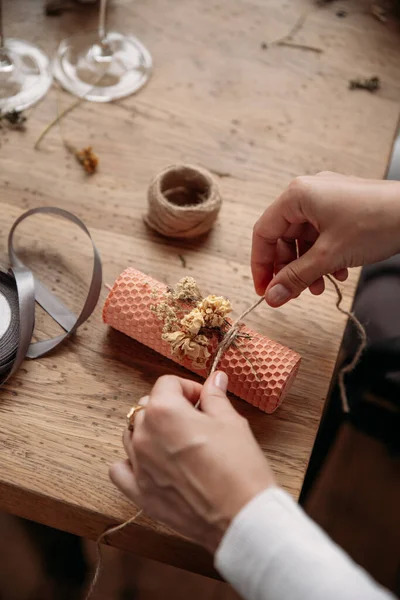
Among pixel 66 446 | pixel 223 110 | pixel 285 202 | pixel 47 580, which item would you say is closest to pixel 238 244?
pixel 285 202

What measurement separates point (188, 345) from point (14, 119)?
57 cm

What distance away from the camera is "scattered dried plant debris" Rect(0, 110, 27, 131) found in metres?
1.10

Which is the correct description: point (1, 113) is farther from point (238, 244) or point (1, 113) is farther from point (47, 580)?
point (47, 580)

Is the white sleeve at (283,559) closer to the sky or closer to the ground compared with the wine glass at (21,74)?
closer to the ground

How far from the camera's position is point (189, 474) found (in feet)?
2.22

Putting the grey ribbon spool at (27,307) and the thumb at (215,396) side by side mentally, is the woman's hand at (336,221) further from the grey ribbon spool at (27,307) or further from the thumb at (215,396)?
the grey ribbon spool at (27,307)

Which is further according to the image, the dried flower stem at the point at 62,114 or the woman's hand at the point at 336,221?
the dried flower stem at the point at 62,114

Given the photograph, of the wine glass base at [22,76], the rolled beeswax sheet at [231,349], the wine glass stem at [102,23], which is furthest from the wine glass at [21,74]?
the rolled beeswax sheet at [231,349]

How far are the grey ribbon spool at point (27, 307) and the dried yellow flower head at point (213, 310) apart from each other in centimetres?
17

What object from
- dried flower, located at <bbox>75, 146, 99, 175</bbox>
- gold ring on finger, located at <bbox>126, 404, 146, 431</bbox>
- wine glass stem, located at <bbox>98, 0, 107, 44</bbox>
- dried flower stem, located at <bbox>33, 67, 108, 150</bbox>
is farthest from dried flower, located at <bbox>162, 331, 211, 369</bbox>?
wine glass stem, located at <bbox>98, 0, 107, 44</bbox>

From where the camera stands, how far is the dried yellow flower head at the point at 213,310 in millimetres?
820

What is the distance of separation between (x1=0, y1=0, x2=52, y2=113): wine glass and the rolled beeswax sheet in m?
0.48

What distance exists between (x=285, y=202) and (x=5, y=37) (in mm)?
712

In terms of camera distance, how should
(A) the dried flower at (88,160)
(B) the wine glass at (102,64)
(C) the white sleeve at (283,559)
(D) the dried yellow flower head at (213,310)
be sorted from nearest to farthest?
1. (C) the white sleeve at (283,559)
2. (D) the dried yellow flower head at (213,310)
3. (A) the dried flower at (88,160)
4. (B) the wine glass at (102,64)
